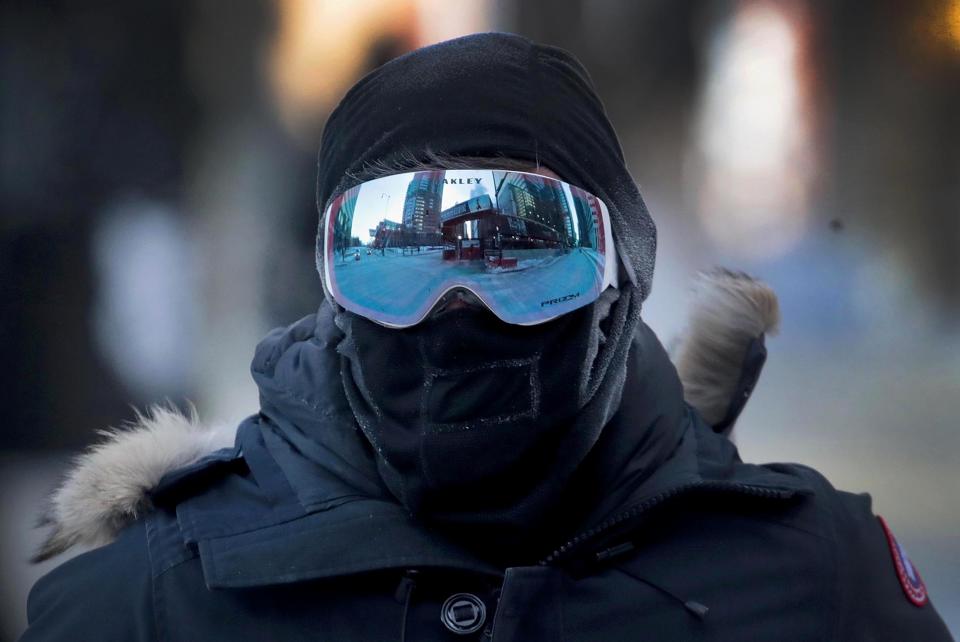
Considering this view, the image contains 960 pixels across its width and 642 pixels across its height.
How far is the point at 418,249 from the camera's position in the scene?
1.29m

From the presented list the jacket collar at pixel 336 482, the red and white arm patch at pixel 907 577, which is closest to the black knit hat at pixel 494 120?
the jacket collar at pixel 336 482

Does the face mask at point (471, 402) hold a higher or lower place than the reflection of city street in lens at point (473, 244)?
lower

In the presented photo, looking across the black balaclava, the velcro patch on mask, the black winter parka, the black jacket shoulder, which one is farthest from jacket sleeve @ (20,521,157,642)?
the black jacket shoulder

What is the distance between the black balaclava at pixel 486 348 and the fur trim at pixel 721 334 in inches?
21.2

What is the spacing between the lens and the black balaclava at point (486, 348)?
127 centimetres

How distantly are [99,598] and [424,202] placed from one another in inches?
31.6

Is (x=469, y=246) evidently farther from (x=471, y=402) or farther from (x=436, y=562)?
(x=436, y=562)

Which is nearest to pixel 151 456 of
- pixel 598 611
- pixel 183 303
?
pixel 598 611

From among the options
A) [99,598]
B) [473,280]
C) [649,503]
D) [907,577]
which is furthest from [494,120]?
[907,577]

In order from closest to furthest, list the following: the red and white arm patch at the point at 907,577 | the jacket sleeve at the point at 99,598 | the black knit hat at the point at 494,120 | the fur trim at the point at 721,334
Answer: the jacket sleeve at the point at 99,598
the black knit hat at the point at 494,120
the red and white arm patch at the point at 907,577
the fur trim at the point at 721,334

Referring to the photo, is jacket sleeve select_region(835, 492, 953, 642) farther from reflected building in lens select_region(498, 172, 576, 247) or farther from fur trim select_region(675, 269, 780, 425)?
reflected building in lens select_region(498, 172, 576, 247)

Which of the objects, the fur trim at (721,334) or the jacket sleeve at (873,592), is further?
the fur trim at (721,334)

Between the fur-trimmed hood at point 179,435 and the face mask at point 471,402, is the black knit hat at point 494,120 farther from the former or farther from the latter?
the fur-trimmed hood at point 179,435

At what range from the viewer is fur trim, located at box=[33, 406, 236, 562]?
1365 millimetres
